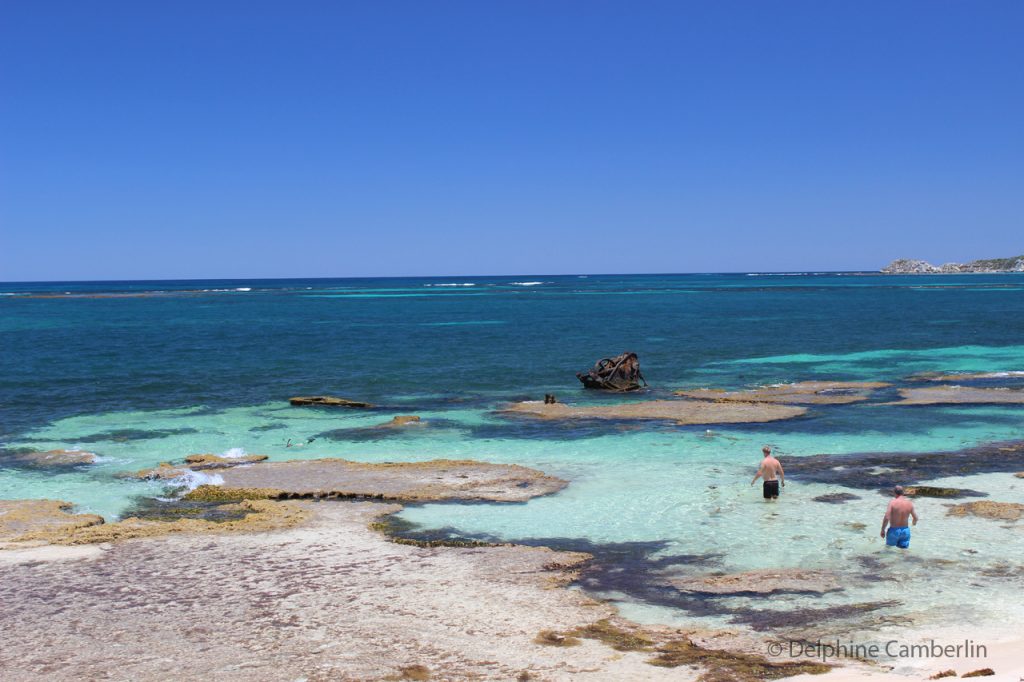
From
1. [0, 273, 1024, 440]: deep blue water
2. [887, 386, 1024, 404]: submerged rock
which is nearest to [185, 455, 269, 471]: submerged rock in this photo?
[0, 273, 1024, 440]: deep blue water

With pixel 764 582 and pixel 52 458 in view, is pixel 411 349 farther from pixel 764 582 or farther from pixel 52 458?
pixel 764 582

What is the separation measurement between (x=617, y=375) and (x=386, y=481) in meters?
18.7

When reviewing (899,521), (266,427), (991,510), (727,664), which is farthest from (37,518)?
(991,510)

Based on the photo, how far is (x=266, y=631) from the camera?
13.5 meters

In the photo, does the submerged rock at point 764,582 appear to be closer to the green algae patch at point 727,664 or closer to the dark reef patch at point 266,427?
the green algae patch at point 727,664

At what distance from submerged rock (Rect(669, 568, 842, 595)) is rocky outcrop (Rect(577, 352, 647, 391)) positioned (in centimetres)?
2397

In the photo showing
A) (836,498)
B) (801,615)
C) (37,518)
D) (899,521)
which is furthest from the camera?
(836,498)

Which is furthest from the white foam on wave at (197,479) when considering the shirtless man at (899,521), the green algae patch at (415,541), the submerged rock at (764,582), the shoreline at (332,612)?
the shirtless man at (899,521)

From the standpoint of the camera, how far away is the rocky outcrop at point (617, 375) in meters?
39.8

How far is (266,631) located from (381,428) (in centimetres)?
1845

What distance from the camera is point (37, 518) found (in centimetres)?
2006

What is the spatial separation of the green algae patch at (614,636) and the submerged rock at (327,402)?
24382mm

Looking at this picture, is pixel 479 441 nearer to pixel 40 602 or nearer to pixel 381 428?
pixel 381 428

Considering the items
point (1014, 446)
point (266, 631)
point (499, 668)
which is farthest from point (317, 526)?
point (1014, 446)
